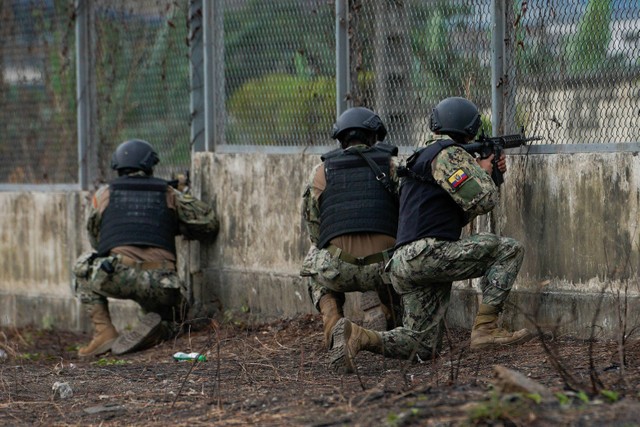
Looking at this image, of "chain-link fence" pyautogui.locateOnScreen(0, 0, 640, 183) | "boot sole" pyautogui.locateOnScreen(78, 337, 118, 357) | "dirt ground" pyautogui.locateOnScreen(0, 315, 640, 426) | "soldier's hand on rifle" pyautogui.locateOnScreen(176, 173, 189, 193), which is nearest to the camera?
"dirt ground" pyautogui.locateOnScreen(0, 315, 640, 426)

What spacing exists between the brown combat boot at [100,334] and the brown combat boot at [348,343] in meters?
3.08

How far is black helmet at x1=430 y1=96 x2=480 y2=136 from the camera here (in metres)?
7.06

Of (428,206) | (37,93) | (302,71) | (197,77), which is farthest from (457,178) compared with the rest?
(37,93)

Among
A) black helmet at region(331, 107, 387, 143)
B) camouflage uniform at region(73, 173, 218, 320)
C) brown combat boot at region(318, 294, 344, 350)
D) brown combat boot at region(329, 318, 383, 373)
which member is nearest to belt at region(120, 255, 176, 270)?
camouflage uniform at region(73, 173, 218, 320)

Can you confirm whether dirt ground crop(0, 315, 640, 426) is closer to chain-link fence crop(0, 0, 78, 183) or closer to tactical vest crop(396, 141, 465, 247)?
tactical vest crop(396, 141, 465, 247)

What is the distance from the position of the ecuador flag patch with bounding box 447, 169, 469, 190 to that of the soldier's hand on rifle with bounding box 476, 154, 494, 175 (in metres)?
0.36

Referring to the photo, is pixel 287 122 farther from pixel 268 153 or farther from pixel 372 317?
pixel 372 317

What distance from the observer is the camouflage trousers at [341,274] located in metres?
7.53

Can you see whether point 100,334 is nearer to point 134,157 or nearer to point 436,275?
point 134,157

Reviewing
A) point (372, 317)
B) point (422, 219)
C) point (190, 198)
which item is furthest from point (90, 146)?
point (422, 219)

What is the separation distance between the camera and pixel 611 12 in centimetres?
720

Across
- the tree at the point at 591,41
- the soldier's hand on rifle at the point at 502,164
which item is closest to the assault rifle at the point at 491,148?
the soldier's hand on rifle at the point at 502,164

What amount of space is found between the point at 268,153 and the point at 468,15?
212 centimetres

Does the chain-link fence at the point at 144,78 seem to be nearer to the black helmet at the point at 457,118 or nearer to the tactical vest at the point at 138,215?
the tactical vest at the point at 138,215
